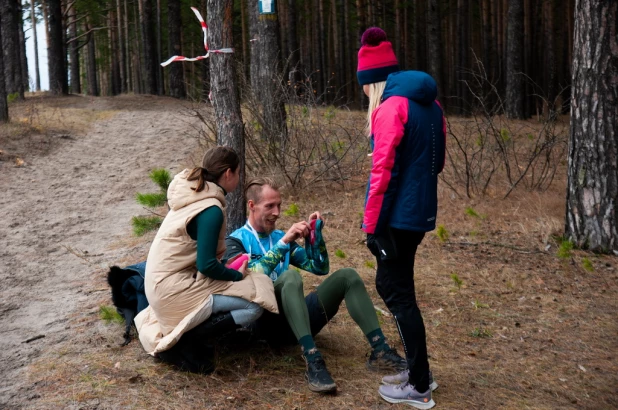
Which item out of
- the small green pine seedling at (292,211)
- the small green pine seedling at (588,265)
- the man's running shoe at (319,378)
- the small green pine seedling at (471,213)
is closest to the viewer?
the man's running shoe at (319,378)

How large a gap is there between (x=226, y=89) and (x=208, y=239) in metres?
2.39

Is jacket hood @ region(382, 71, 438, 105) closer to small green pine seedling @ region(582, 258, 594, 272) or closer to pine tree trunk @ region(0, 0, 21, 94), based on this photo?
small green pine seedling @ region(582, 258, 594, 272)

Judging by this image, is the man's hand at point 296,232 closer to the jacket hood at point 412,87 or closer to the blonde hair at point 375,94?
the blonde hair at point 375,94

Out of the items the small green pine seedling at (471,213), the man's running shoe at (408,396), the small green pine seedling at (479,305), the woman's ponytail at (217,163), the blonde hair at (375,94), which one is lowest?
the small green pine seedling at (479,305)

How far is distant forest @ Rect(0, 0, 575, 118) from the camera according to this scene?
17.8 meters

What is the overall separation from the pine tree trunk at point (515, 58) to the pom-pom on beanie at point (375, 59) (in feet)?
41.0

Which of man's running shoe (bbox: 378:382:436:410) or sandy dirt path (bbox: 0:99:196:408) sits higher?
sandy dirt path (bbox: 0:99:196:408)

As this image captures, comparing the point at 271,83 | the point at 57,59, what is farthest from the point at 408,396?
the point at 57,59

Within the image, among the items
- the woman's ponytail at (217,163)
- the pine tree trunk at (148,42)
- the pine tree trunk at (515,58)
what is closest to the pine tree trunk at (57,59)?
the pine tree trunk at (148,42)

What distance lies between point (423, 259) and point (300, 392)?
Result: 3.13 meters

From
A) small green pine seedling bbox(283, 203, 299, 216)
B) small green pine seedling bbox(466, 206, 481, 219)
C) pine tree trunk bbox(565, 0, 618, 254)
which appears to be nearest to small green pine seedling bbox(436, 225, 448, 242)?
small green pine seedling bbox(466, 206, 481, 219)

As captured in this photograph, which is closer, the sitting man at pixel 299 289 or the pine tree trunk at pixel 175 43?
the sitting man at pixel 299 289

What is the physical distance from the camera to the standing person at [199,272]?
3559mm

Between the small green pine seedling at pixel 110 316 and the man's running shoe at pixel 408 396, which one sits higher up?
the small green pine seedling at pixel 110 316
